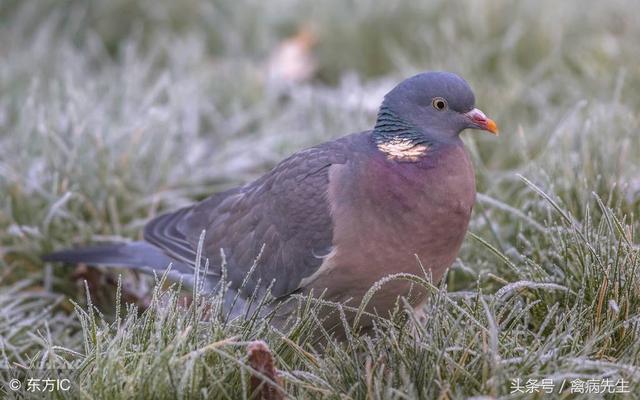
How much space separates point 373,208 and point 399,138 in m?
0.28

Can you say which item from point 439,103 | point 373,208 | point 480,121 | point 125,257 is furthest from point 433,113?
point 125,257

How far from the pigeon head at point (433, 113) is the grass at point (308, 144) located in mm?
379

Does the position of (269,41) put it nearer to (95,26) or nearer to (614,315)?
(95,26)

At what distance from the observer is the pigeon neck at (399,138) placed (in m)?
2.88

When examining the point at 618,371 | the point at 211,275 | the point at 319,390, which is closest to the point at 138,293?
the point at 211,275

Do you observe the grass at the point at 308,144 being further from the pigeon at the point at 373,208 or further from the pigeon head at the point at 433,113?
the pigeon head at the point at 433,113

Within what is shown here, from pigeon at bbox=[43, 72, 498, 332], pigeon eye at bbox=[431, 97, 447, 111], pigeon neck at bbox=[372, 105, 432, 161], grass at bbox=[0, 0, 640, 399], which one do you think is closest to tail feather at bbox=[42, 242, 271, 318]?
grass at bbox=[0, 0, 640, 399]

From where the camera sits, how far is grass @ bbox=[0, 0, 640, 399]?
7.89 feet

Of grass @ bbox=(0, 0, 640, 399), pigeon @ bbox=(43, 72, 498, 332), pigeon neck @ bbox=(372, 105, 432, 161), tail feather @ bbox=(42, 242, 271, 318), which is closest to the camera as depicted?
grass @ bbox=(0, 0, 640, 399)

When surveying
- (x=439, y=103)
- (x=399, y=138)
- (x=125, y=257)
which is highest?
(x=439, y=103)

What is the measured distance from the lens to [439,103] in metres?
2.91

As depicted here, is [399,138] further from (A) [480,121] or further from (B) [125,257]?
(B) [125,257]

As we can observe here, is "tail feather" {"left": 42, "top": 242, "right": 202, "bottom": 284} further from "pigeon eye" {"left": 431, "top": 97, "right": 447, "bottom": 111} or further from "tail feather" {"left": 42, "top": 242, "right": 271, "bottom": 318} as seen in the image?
"pigeon eye" {"left": 431, "top": 97, "right": 447, "bottom": 111}

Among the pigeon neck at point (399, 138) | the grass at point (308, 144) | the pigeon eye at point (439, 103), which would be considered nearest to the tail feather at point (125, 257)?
the grass at point (308, 144)
